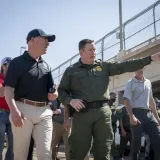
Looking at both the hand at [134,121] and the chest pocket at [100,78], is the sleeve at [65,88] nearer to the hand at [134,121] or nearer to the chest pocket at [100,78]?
the chest pocket at [100,78]

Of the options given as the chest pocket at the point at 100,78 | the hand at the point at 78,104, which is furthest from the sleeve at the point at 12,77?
the chest pocket at the point at 100,78

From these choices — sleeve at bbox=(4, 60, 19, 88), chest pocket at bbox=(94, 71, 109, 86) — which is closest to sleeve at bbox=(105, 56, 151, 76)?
chest pocket at bbox=(94, 71, 109, 86)

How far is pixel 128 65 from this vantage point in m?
4.69

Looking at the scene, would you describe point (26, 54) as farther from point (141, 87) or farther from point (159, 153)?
point (159, 153)

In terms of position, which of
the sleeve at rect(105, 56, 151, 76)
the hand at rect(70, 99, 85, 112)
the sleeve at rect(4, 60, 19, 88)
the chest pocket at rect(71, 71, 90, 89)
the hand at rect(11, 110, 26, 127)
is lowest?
the hand at rect(11, 110, 26, 127)

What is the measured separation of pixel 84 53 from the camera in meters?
4.82

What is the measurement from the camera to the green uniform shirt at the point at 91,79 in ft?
15.0

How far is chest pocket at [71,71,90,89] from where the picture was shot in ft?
15.2

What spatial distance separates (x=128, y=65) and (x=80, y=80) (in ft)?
2.31

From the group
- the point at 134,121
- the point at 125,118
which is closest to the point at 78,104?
the point at 134,121

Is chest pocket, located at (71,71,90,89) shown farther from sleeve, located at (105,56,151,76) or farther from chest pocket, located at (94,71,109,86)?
sleeve, located at (105,56,151,76)

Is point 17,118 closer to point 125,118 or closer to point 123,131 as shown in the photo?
point 123,131

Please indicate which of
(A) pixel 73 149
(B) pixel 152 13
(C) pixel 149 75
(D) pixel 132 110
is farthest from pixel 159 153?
(C) pixel 149 75

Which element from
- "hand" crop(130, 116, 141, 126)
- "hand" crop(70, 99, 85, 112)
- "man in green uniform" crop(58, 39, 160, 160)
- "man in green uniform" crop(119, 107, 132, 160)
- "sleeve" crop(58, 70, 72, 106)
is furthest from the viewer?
"man in green uniform" crop(119, 107, 132, 160)
